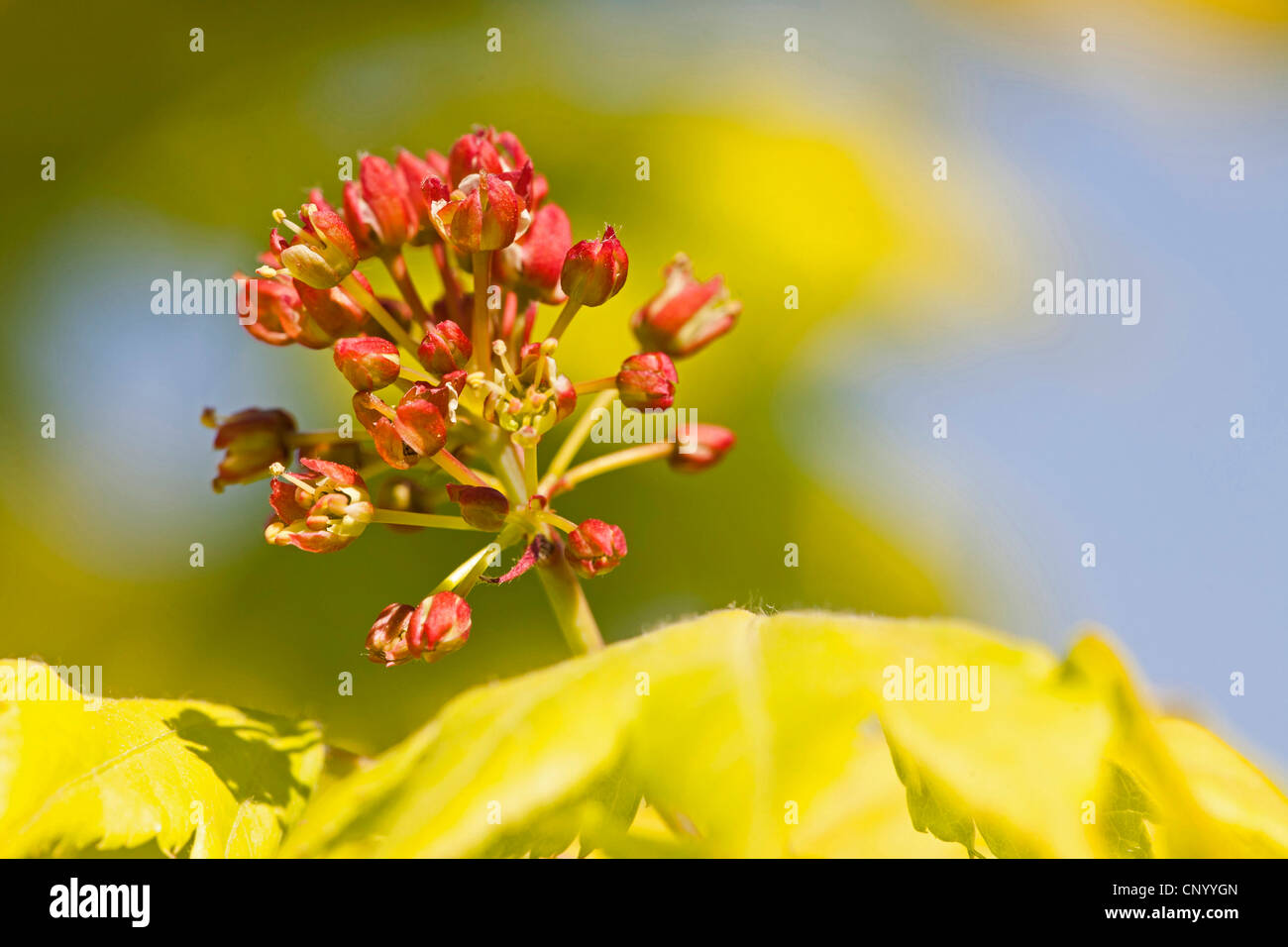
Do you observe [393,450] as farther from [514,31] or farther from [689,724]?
[514,31]

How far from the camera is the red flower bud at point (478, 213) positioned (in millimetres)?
1164

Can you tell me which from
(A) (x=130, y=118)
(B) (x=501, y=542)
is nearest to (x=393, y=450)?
(B) (x=501, y=542)

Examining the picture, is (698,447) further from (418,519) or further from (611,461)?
(418,519)

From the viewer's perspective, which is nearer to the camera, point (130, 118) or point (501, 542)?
point (501, 542)

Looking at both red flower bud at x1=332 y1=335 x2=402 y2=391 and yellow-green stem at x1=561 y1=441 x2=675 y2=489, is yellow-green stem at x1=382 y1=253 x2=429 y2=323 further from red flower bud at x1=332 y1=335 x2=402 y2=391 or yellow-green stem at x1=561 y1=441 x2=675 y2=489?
yellow-green stem at x1=561 y1=441 x2=675 y2=489

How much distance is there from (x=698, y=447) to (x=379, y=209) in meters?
0.53

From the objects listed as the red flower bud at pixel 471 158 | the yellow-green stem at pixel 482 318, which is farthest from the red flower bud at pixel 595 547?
the red flower bud at pixel 471 158

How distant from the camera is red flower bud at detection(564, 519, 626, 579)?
3.76 feet

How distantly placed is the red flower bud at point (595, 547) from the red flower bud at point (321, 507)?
0.23 m

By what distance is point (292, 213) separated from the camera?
3000 millimetres

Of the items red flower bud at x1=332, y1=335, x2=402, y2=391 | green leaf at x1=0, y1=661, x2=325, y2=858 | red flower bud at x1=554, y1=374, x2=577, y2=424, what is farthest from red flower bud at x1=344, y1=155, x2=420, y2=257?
green leaf at x1=0, y1=661, x2=325, y2=858

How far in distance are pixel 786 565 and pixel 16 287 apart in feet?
7.19

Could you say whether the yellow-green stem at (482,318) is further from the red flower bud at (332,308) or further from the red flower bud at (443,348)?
the red flower bud at (332,308)
